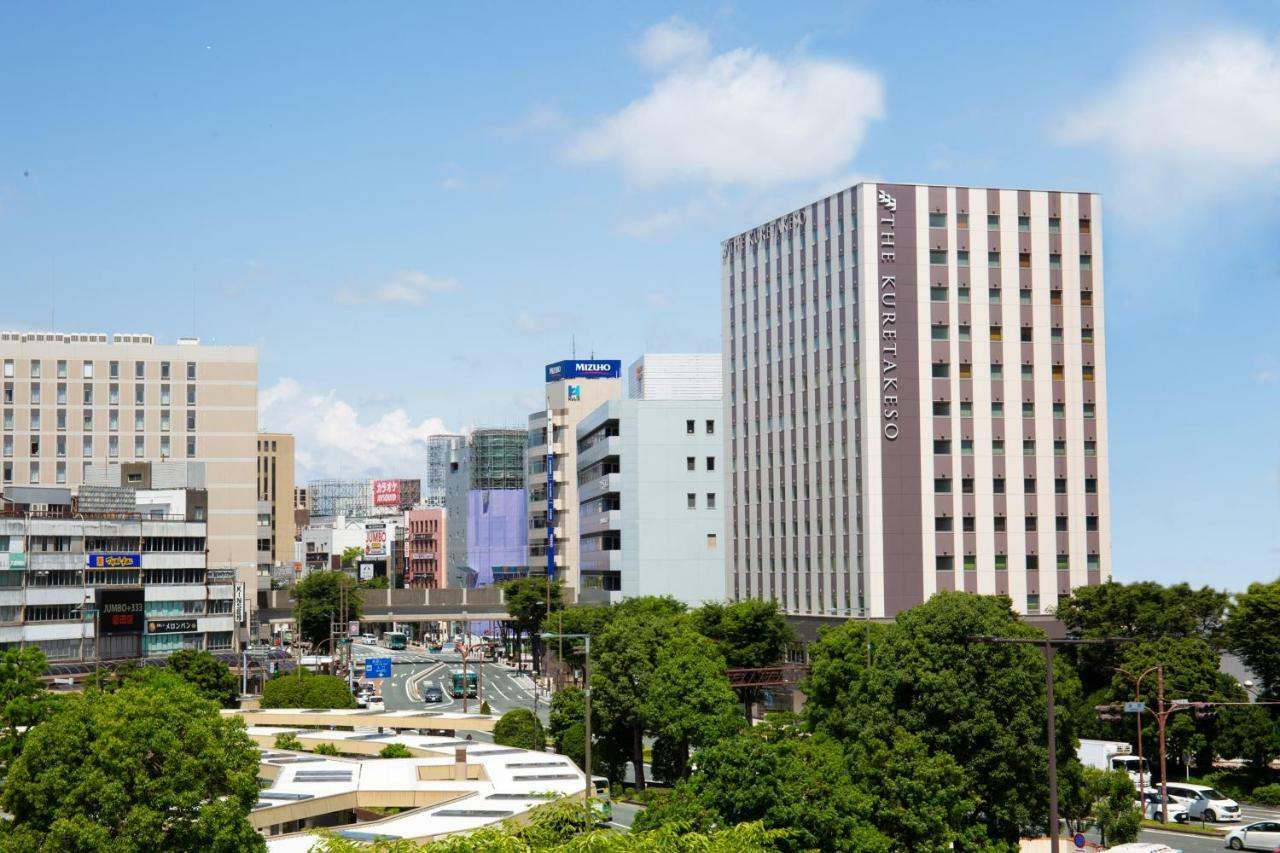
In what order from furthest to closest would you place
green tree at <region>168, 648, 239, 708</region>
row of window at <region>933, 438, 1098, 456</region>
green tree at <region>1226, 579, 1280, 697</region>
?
row of window at <region>933, 438, 1098, 456</region>, green tree at <region>168, 648, 239, 708</region>, green tree at <region>1226, 579, 1280, 697</region>

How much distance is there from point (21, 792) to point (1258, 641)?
246 feet

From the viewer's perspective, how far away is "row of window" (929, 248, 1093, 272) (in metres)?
116

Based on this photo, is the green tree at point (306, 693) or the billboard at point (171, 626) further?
the billboard at point (171, 626)

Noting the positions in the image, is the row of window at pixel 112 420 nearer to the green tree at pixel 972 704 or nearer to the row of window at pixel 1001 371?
the row of window at pixel 1001 371

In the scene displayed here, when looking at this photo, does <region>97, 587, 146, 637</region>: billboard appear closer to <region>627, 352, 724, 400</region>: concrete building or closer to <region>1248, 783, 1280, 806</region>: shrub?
<region>627, 352, 724, 400</region>: concrete building

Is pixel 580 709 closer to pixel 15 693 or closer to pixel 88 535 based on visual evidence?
pixel 15 693

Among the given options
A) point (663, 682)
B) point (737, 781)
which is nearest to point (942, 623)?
point (737, 781)

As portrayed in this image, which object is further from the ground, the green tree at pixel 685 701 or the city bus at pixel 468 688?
the green tree at pixel 685 701

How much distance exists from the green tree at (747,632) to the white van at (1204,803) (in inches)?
1448

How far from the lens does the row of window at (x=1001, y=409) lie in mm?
115812

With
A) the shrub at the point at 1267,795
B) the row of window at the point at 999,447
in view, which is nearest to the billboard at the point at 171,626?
the row of window at the point at 999,447

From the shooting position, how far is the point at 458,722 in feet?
320

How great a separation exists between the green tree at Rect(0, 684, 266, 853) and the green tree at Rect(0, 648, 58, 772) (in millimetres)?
15962

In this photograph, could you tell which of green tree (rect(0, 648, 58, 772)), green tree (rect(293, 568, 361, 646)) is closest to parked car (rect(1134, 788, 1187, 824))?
green tree (rect(0, 648, 58, 772))
